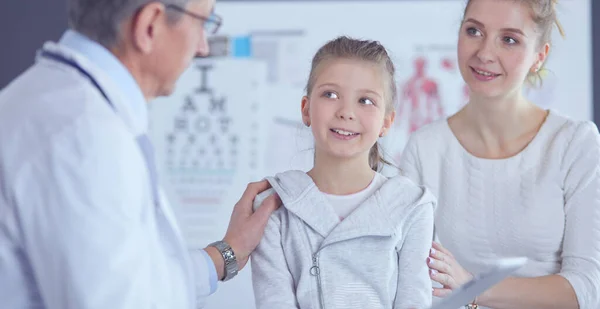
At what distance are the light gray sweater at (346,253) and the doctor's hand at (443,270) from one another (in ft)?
0.12

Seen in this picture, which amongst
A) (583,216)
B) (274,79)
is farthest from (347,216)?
(274,79)

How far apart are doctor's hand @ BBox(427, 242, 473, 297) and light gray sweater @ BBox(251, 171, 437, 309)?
0.04 m

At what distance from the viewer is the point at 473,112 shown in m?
1.90

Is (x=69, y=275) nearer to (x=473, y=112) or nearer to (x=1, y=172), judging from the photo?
(x=1, y=172)

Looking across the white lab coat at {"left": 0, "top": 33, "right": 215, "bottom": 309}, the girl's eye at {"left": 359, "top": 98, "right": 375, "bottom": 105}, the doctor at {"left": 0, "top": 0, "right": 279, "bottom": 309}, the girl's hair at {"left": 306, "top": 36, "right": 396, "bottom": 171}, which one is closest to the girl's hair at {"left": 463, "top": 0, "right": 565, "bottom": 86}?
the girl's hair at {"left": 306, "top": 36, "right": 396, "bottom": 171}

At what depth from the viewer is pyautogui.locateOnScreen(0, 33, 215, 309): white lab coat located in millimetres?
879

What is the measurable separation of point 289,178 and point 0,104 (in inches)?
27.2

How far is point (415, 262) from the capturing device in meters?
1.44

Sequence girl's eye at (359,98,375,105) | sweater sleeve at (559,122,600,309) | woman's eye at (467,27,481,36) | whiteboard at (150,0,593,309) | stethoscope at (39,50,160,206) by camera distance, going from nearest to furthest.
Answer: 1. stethoscope at (39,50,160,206)
2. girl's eye at (359,98,375,105)
3. sweater sleeve at (559,122,600,309)
4. woman's eye at (467,27,481,36)
5. whiteboard at (150,0,593,309)

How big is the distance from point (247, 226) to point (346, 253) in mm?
210

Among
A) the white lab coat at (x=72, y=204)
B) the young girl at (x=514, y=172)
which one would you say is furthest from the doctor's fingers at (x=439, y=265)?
the white lab coat at (x=72, y=204)

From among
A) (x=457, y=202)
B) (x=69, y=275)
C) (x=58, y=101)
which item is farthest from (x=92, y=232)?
(x=457, y=202)

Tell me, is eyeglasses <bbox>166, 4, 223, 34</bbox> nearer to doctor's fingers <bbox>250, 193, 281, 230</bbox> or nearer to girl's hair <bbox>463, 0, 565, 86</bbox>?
doctor's fingers <bbox>250, 193, 281, 230</bbox>

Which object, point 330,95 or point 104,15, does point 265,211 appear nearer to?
point 330,95
